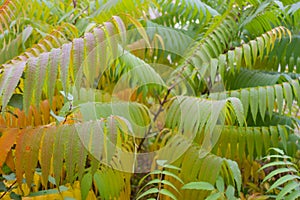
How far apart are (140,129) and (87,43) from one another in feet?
1.33

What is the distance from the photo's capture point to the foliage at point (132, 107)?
0.75 m

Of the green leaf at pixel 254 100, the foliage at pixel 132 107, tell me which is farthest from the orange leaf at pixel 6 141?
the green leaf at pixel 254 100

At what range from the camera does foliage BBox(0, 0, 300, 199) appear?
29.5 inches

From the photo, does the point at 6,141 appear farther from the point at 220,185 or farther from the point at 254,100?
the point at 254,100

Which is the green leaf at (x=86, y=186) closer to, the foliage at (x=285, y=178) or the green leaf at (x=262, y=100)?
the foliage at (x=285, y=178)

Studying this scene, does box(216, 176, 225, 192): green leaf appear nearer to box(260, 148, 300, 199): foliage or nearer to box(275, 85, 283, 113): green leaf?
box(260, 148, 300, 199): foliage

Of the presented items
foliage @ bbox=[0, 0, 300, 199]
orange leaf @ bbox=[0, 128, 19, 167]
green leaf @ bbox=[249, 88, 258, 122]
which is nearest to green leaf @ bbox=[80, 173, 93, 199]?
foliage @ bbox=[0, 0, 300, 199]

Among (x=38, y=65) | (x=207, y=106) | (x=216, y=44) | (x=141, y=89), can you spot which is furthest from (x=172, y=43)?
(x=38, y=65)

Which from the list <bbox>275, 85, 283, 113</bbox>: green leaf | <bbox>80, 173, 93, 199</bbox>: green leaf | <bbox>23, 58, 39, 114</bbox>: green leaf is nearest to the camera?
<bbox>23, 58, 39, 114</bbox>: green leaf

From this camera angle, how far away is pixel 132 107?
3.51ft

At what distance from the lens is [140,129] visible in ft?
3.75

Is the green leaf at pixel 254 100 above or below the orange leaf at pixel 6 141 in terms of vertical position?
above

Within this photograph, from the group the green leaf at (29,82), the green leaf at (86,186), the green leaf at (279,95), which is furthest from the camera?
the green leaf at (279,95)

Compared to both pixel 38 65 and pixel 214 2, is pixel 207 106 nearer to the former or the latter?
pixel 38 65
